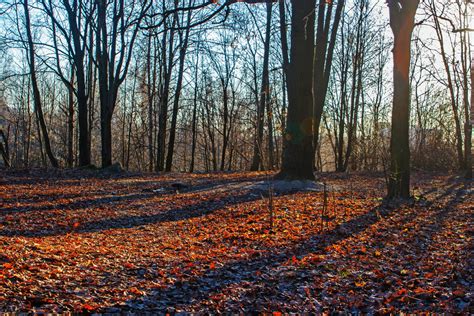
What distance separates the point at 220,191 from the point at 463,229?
5600 mm

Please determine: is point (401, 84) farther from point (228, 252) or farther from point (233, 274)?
point (233, 274)

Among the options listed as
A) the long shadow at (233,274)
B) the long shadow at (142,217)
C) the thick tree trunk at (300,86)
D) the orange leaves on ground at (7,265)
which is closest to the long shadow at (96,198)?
the long shadow at (142,217)

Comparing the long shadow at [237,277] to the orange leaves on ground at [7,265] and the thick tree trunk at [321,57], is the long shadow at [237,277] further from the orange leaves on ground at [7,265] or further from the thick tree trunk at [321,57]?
the thick tree trunk at [321,57]

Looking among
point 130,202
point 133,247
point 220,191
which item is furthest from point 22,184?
point 133,247

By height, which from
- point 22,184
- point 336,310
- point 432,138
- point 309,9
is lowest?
point 336,310

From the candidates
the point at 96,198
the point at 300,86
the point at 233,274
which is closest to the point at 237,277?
the point at 233,274

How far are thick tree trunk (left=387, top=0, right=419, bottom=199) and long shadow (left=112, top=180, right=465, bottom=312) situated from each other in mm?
2304

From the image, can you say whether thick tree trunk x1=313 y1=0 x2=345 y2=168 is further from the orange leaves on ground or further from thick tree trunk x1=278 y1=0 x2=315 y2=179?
the orange leaves on ground

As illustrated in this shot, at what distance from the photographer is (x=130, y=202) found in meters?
8.84

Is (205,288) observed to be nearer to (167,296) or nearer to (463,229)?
(167,296)

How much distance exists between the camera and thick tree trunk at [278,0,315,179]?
10.8 m

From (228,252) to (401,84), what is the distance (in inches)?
225

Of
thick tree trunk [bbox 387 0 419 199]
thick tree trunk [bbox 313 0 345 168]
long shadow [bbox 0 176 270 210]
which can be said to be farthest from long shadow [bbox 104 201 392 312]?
thick tree trunk [bbox 313 0 345 168]

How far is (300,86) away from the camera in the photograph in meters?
10.8
